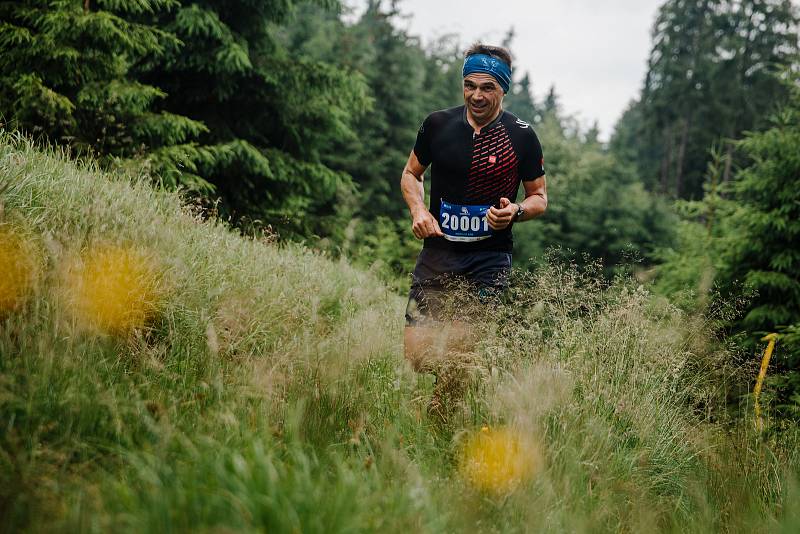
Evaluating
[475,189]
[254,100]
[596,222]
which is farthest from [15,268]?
[596,222]

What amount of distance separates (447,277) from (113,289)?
1.83 metres

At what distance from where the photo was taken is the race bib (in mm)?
3572

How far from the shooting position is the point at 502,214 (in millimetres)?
3346

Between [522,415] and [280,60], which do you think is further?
[280,60]

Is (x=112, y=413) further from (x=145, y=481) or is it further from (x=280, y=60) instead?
(x=280, y=60)

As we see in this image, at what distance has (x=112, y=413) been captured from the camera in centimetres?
202

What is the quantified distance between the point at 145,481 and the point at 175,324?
1.52 metres

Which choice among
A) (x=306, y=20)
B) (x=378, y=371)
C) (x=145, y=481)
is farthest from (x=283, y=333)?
(x=306, y=20)

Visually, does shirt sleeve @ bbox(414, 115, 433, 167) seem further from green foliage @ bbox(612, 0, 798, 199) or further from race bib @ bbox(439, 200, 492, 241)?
green foliage @ bbox(612, 0, 798, 199)

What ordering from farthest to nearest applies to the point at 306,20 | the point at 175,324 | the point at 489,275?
the point at 306,20, the point at 489,275, the point at 175,324

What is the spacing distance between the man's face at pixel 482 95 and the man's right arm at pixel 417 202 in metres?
Result: 0.52

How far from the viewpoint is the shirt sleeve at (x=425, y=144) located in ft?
12.4

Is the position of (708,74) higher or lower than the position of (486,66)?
higher

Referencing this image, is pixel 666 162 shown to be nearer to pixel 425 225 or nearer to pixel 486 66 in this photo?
pixel 486 66
